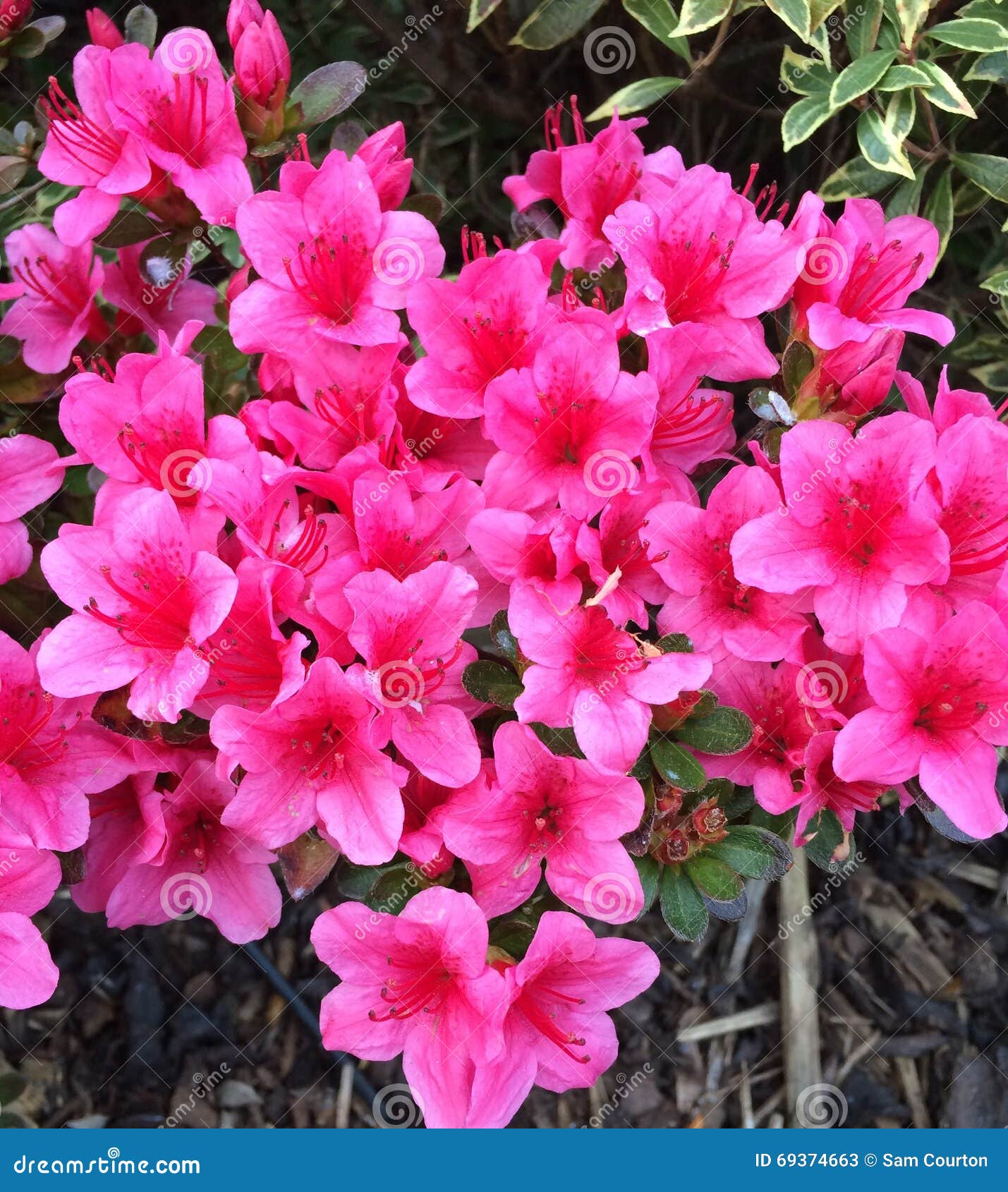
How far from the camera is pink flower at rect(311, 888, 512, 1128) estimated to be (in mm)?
1284

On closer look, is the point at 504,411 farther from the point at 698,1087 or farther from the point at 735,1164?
the point at 698,1087

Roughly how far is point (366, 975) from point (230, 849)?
28cm

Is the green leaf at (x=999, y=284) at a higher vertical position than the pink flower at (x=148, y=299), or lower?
lower

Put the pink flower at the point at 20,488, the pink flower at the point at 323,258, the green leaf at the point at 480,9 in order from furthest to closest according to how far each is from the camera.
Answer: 1. the green leaf at the point at 480,9
2. the pink flower at the point at 20,488
3. the pink flower at the point at 323,258

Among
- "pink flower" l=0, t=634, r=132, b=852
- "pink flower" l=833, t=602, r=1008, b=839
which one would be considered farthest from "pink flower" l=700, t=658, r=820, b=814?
"pink flower" l=0, t=634, r=132, b=852

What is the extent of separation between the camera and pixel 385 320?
4.73 ft

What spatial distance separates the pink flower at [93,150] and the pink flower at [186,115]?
1 centimetres

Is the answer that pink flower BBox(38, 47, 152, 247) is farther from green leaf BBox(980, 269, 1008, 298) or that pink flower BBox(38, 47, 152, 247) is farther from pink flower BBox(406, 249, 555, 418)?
green leaf BBox(980, 269, 1008, 298)

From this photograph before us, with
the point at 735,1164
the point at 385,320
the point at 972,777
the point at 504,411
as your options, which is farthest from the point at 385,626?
the point at 735,1164

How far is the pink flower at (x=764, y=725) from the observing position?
1.44 meters

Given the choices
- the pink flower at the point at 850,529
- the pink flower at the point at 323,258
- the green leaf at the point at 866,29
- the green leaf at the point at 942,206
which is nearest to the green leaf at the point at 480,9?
the pink flower at the point at 323,258

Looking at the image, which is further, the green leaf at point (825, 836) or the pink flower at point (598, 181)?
the pink flower at point (598, 181)

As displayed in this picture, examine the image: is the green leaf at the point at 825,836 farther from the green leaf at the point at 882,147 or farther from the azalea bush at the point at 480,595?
the green leaf at the point at 882,147

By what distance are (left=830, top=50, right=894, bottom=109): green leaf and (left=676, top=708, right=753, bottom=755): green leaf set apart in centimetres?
95
